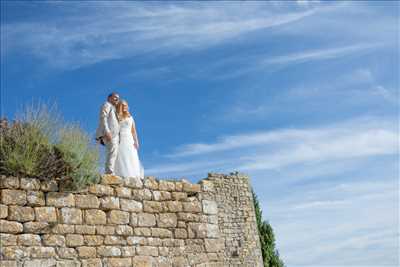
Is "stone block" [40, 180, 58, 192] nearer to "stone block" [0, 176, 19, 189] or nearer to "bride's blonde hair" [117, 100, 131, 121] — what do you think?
"stone block" [0, 176, 19, 189]

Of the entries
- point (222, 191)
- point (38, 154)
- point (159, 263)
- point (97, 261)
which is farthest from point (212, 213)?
point (222, 191)

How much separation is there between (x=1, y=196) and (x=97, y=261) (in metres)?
1.41

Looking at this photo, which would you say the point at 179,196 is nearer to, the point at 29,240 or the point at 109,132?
the point at 109,132

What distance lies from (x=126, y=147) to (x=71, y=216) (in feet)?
7.00

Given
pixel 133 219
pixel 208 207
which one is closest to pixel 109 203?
pixel 133 219

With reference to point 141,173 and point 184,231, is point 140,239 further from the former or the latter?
point 141,173

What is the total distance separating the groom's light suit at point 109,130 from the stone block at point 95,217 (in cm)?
112

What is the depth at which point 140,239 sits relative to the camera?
25.4ft

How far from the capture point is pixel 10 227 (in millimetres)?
6629

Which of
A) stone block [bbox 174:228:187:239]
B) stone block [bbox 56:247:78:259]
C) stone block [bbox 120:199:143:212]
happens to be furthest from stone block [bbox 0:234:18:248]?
stone block [bbox 174:228:187:239]

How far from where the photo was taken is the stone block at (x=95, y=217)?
23.8 feet

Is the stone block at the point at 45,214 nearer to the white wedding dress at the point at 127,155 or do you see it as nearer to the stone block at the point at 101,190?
the stone block at the point at 101,190

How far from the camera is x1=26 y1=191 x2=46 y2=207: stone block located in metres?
6.87

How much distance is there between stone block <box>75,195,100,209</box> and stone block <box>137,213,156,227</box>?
26.9 inches
